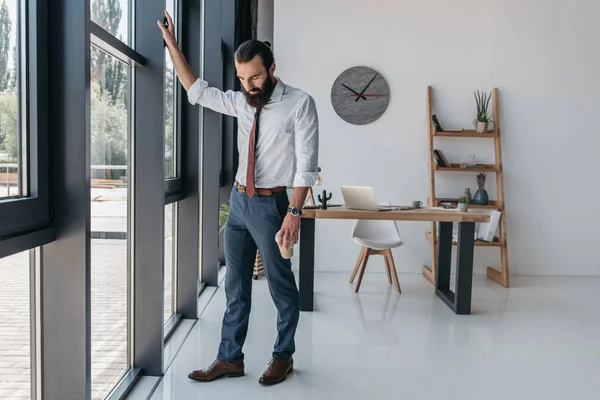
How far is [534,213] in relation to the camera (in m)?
5.20

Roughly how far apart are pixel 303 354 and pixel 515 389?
107 centimetres

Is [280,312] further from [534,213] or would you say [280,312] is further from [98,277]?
[534,213]

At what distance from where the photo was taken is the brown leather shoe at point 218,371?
2.46m

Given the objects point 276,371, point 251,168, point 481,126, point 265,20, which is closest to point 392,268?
point 481,126

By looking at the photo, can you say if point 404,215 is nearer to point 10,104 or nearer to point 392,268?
point 392,268

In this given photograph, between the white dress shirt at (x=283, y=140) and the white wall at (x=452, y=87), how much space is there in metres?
2.73

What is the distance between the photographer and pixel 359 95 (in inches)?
201

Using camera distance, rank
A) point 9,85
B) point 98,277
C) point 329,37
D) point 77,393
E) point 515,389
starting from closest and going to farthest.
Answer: point 9,85 → point 77,393 → point 98,277 → point 515,389 → point 329,37

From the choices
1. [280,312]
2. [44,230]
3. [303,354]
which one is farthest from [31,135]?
[303,354]

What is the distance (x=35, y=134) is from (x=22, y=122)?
5cm

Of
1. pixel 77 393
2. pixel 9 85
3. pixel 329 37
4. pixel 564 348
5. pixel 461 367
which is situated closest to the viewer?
pixel 9 85

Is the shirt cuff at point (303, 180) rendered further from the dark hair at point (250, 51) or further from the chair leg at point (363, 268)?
the chair leg at point (363, 268)

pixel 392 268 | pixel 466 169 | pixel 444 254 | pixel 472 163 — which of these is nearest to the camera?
pixel 444 254

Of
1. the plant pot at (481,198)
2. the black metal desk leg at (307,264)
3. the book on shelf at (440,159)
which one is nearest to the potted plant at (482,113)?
the book on shelf at (440,159)
